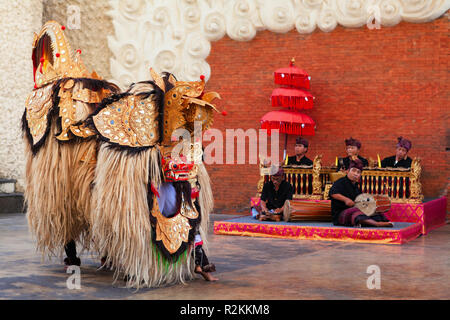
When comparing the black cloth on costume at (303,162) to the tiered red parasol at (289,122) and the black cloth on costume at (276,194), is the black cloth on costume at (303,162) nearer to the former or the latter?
the tiered red parasol at (289,122)

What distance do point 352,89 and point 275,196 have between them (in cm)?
277

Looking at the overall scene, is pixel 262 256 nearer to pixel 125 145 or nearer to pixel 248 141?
pixel 125 145

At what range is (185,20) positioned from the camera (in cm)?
1157

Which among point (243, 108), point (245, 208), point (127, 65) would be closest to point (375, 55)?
point (243, 108)

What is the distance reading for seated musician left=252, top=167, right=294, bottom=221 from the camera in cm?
891

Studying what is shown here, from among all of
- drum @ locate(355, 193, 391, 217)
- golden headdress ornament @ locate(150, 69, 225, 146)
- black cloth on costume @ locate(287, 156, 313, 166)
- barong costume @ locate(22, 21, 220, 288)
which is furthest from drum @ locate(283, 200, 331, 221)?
golden headdress ornament @ locate(150, 69, 225, 146)

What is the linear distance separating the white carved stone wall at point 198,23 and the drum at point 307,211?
340 cm

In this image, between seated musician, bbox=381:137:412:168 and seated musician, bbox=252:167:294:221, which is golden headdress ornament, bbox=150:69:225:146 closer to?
seated musician, bbox=252:167:294:221

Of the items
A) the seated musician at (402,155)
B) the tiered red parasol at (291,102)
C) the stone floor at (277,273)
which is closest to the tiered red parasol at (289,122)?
the tiered red parasol at (291,102)

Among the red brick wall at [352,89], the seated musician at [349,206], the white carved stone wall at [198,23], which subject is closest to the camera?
the seated musician at [349,206]

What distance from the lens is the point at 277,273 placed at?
5730 millimetres

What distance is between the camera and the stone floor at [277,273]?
4773mm

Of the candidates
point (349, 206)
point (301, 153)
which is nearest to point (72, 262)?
point (349, 206)

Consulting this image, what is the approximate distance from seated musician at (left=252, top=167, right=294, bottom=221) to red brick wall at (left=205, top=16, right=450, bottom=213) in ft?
6.75
